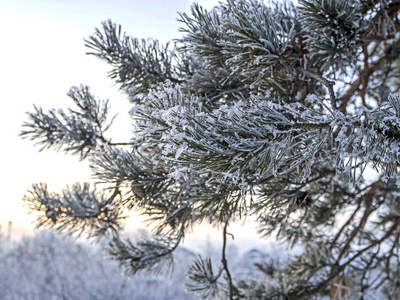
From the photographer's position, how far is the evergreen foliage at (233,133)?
51 cm

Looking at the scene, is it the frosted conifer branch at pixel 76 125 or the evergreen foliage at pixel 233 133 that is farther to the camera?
the frosted conifer branch at pixel 76 125

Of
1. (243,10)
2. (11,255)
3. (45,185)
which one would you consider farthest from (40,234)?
(243,10)

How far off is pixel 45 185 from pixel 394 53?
52.6 inches

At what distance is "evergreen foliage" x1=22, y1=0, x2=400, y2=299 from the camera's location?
512 mm

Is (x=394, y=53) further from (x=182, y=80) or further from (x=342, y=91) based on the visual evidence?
(x=182, y=80)

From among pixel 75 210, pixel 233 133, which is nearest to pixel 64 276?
pixel 75 210

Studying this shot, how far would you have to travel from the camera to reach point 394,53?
1252 millimetres

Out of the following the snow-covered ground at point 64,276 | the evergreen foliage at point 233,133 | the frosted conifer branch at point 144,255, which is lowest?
the snow-covered ground at point 64,276

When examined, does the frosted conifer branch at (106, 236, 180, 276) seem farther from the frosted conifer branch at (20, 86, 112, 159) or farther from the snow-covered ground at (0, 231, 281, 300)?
the snow-covered ground at (0, 231, 281, 300)

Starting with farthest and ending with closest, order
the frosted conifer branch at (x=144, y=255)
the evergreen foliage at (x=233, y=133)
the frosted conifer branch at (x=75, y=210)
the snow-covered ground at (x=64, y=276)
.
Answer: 1. the snow-covered ground at (x=64, y=276)
2. the frosted conifer branch at (x=144, y=255)
3. the frosted conifer branch at (x=75, y=210)
4. the evergreen foliage at (x=233, y=133)

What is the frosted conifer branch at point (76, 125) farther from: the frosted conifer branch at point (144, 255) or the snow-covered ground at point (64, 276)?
the snow-covered ground at point (64, 276)

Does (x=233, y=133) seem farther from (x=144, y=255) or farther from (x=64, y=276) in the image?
(x=64, y=276)

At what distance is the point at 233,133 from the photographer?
1.63 ft

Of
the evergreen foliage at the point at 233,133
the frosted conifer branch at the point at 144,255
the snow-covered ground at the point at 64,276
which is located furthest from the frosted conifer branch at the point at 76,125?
the snow-covered ground at the point at 64,276
